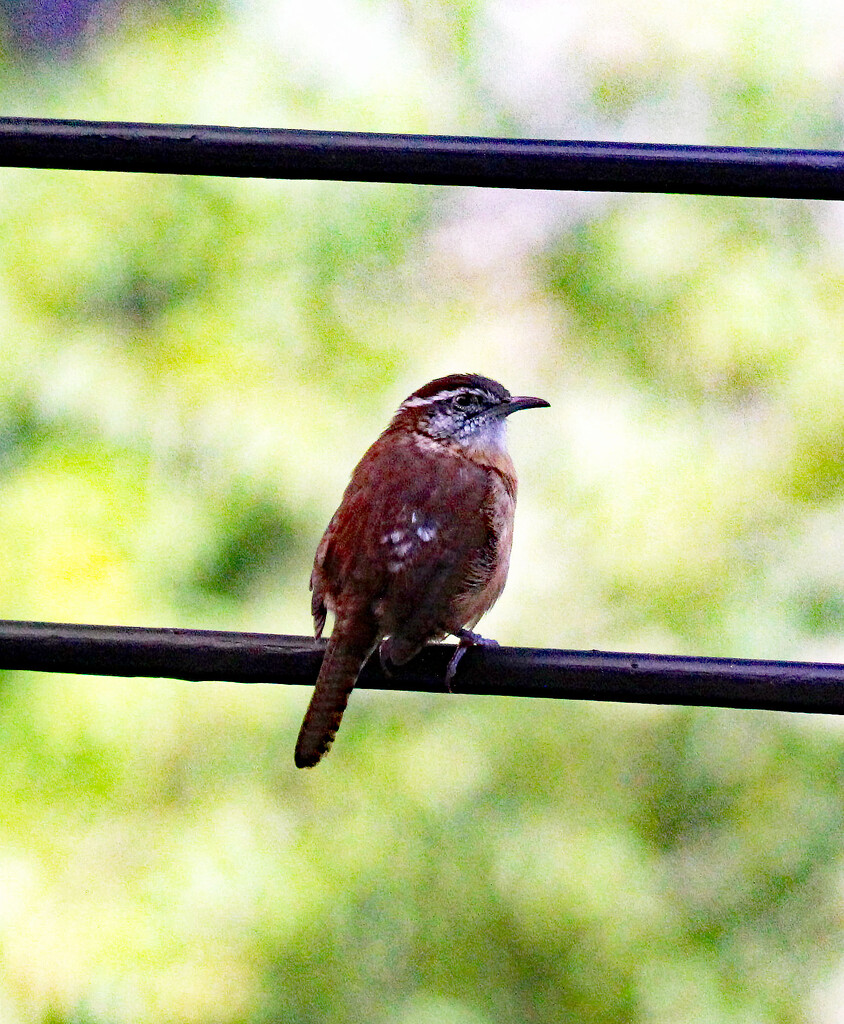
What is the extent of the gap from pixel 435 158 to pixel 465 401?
1520mm

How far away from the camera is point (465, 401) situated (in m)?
3.03

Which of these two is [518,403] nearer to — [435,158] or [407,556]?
[407,556]

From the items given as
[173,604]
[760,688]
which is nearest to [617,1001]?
[173,604]

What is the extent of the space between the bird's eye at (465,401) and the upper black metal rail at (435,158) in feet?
4.84

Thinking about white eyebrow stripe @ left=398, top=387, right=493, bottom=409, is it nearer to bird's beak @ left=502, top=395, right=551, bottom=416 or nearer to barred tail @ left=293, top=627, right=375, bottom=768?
bird's beak @ left=502, top=395, right=551, bottom=416

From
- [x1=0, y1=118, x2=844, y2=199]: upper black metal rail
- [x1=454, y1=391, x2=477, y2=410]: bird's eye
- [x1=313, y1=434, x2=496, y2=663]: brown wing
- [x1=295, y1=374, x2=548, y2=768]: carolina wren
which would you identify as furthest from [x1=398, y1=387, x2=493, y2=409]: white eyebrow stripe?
[x1=0, y1=118, x2=844, y2=199]: upper black metal rail

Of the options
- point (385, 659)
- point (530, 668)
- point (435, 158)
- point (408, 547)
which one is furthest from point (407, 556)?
point (435, 158)

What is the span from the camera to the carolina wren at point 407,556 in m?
2.23

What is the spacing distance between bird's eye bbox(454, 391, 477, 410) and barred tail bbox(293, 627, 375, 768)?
3.22 feet

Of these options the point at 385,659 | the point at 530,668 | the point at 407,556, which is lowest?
the point at 385,659

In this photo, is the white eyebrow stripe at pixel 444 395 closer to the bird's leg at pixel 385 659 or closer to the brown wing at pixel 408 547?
the brown wing at pixel 408 547

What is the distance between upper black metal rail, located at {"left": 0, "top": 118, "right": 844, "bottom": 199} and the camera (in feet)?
4.95

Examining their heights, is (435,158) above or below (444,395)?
above

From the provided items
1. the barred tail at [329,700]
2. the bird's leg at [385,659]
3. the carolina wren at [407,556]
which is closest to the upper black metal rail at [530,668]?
the barred tail at [329,700]
